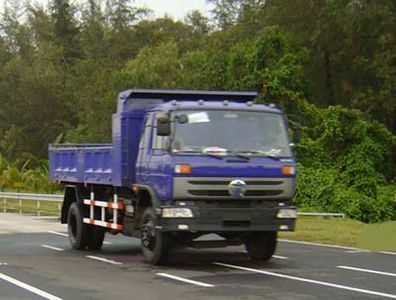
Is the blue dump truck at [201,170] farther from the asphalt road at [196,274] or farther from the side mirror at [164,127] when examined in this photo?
the asphalt road at [196,274]

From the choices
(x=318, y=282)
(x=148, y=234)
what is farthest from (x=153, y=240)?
(x=318, y=282)

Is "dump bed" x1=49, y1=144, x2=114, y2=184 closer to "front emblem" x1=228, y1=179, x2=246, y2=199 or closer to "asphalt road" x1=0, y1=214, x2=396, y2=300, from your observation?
"asphalt road" x1=0, y1=214, x2=396, y2=300

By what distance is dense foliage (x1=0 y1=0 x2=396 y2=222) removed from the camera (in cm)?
3671

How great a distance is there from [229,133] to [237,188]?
103 cm

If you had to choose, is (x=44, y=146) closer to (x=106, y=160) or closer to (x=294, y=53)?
(x=294, y=53)

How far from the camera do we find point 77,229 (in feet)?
61.3

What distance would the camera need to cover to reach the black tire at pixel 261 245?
1569 centimetres

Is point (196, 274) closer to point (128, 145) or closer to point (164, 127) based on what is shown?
point (164, 127)

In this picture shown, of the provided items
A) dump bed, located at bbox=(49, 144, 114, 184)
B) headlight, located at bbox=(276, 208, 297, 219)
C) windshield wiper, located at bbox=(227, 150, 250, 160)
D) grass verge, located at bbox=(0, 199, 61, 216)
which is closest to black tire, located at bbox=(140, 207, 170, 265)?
dump bed, located at bbox=(49, 144, 114, 184)

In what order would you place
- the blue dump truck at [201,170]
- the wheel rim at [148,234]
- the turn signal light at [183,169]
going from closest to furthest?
1. the turn signal light at [183,169]
2. the blue dump truck at [201,170]
3. the wheel rim at [148,234]

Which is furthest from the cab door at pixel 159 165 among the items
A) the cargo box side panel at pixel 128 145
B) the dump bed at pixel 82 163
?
the dump bed at pixel 82 163

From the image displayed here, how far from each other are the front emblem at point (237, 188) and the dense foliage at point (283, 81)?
3315mm

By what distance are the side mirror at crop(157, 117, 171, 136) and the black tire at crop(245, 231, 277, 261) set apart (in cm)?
273

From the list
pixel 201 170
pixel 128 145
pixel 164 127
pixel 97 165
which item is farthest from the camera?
pixel 97 165
